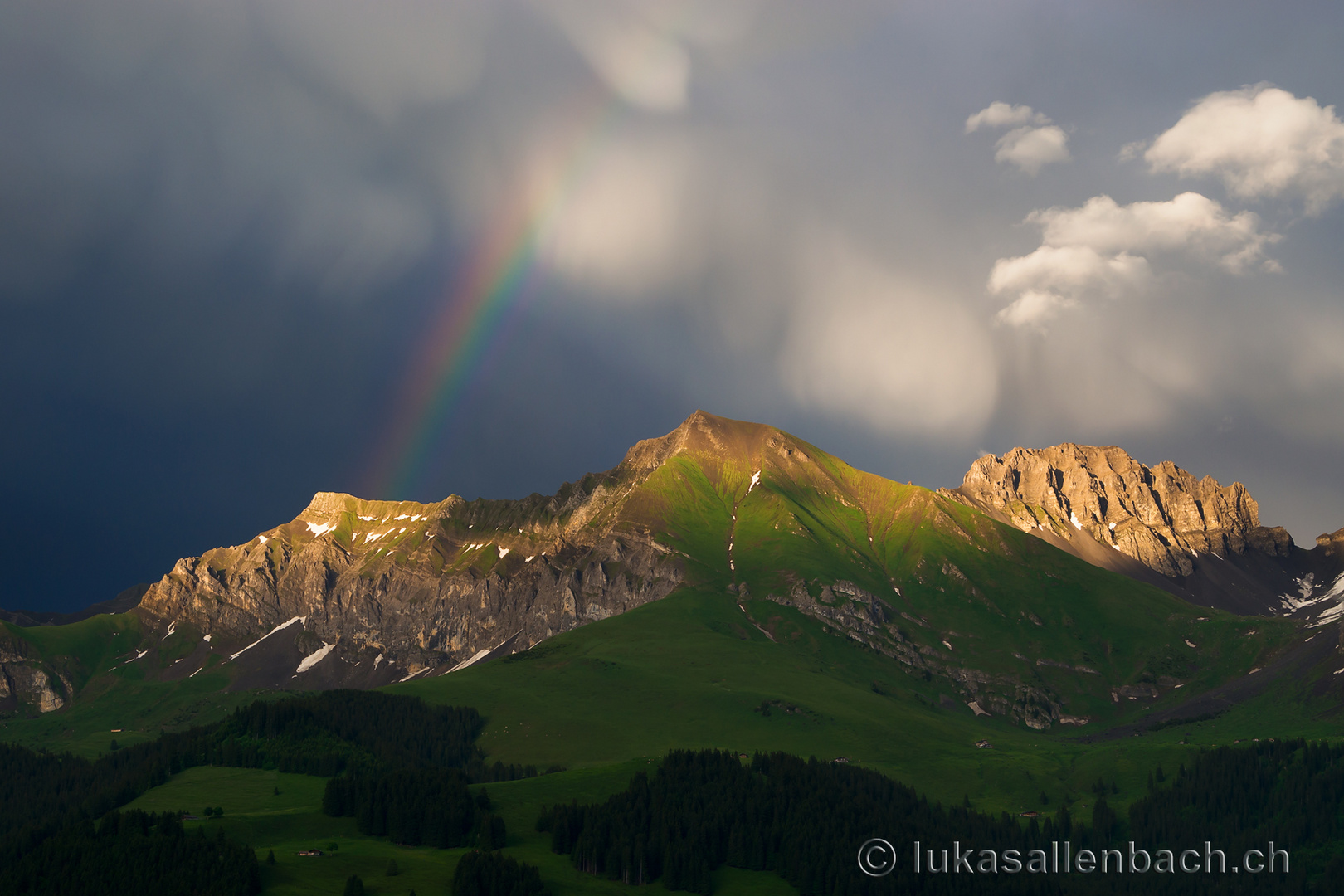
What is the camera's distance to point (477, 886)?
196 metres

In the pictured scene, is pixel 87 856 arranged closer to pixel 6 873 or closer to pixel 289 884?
pixel 6 873

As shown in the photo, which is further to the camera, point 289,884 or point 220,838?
point 220,838

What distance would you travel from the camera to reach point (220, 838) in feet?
646

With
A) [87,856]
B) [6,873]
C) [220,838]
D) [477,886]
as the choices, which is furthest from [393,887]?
[6,873]

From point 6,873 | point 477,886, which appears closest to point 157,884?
point 6,873

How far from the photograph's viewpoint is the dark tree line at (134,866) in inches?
7101

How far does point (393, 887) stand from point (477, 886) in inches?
619

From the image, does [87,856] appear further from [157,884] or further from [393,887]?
[393,887]

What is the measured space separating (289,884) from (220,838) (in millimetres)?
22996

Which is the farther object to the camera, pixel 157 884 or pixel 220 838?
pixel 220 838

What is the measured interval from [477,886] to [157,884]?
5550 cm

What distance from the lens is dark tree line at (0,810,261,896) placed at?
180375mm

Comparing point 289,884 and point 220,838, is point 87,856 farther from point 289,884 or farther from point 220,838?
point 289,884

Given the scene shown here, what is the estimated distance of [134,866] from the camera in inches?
7347
